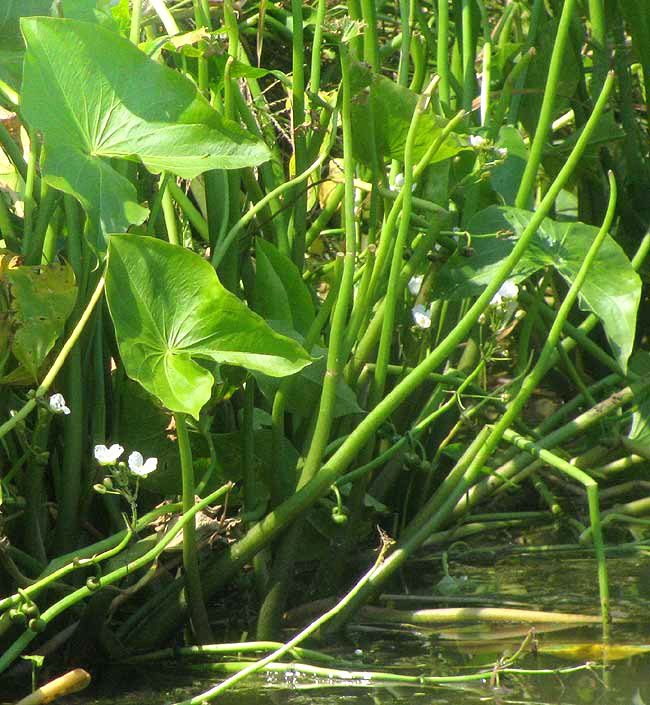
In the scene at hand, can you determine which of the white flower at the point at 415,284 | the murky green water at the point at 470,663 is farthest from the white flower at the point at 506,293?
the murky green water at the point at 470,663

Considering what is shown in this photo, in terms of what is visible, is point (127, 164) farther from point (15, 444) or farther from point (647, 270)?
point (647, 270)

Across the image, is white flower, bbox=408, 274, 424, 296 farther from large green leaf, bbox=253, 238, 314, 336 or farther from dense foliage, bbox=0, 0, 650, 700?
large green leaf, bbox=253, 238, 314, 336

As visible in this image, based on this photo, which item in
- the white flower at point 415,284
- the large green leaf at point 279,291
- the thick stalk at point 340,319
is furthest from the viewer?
the white flower at point 415,284

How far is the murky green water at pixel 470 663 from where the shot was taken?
0.91m

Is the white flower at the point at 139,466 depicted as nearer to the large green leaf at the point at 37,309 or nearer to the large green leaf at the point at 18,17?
the large green leaf at the point at 37,309

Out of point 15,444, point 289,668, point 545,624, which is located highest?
point 15,444

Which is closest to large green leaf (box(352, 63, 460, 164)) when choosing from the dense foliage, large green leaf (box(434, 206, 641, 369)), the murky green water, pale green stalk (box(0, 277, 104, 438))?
the dense foliage

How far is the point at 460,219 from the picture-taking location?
1281 millimetres

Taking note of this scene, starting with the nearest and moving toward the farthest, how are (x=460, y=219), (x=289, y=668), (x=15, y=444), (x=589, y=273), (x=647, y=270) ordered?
(x=289, y=668), (x=15, y=444), (x=589, y=273), (x=460, y=219), (x=647, y=270)

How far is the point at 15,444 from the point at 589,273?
2.07 ft

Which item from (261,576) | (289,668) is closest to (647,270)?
(261,576)

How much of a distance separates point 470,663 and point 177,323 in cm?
43

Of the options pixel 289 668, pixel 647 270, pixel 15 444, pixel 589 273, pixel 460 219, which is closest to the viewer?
pixel 289 668

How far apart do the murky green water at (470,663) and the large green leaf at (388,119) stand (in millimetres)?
493
